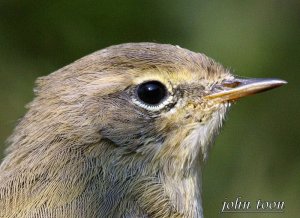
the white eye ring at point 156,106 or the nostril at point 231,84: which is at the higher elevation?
the nostril at point 231,84

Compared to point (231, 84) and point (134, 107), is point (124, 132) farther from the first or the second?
point (231, 84)

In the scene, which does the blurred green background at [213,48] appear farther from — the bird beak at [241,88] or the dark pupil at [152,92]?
the dark pupil at [152,92]

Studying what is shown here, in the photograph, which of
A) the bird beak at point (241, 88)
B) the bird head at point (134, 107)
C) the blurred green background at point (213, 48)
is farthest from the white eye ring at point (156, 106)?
the blurred green background at point (213, 48)

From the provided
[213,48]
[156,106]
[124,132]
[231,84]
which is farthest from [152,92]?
[213,48]

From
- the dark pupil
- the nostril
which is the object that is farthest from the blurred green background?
the dark pupil

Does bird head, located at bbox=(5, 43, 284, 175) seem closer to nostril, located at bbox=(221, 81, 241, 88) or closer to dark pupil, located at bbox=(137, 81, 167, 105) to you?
dark pupil, located at bbox=(137, 81, 167, 105)

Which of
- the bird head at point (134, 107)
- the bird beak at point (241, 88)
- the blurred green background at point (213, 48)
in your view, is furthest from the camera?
the blurred green background at point (213, 48)
